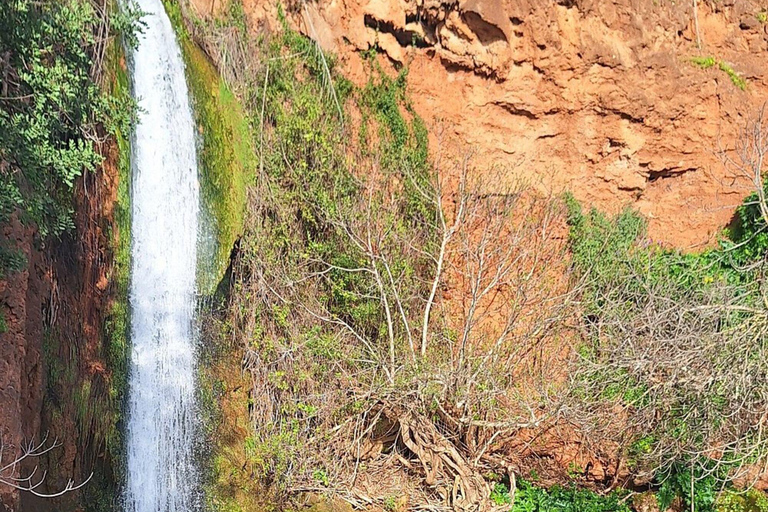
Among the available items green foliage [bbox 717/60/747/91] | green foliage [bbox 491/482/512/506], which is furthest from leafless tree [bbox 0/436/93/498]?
green foliage [bbox 717/60/747/91]

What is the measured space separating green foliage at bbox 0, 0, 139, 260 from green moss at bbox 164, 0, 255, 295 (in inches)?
97.8

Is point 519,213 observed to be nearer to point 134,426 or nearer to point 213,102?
point 213,102

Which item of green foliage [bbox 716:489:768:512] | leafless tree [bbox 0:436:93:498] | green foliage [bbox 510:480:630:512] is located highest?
leafless tree [bbox 0:436:93:498]

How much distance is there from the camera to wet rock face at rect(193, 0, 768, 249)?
41.4 feet

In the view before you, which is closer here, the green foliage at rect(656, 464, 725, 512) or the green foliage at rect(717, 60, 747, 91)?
the green foliage at rect(656, 464, 725, 512)

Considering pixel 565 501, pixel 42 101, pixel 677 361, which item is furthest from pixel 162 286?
pixel 677 361

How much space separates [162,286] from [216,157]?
215 centimetres

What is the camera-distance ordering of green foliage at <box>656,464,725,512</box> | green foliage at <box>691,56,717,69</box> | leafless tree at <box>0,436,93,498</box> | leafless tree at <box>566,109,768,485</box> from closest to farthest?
leafless tree at <box>0,436,93,498</box> → leafless tree at <box>566,109,768,485</box> → green foliage at <box>656,464,725,512</box> → green foliage at <box>691,56,717,69</box>

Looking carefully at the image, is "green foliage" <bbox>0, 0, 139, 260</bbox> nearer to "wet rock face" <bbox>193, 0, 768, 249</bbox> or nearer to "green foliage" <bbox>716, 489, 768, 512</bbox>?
"wet rock face" <bbox>193, 0, 768, 249</bbox>

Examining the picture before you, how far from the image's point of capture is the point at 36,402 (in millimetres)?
7781

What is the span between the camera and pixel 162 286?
31.4ft

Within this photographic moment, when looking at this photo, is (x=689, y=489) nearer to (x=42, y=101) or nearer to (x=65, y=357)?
(x=65, y=357)

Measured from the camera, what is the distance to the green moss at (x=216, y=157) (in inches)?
401

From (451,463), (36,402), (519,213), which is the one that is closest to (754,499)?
(451,463)
